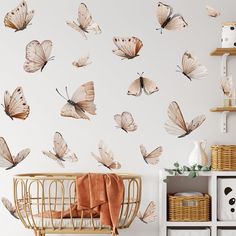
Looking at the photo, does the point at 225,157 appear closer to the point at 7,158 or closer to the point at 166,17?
the point at 166,17

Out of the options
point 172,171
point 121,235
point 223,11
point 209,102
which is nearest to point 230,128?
point 209,102

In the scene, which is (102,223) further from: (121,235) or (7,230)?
(7,230)

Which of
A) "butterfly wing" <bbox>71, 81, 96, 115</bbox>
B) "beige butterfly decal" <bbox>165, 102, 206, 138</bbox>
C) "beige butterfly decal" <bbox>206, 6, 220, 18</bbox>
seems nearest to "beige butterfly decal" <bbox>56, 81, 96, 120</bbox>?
"butterfly wing" <bbox>71, 81, 96, 115</bbox>

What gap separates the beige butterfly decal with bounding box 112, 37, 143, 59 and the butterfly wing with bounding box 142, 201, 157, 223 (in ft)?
3.23

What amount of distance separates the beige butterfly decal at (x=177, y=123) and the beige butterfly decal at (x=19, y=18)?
1.09 metres

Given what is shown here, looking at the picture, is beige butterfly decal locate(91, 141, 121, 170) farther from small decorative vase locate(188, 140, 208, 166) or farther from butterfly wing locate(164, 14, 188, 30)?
butterfly wing locate(164, 14, 188, 30)

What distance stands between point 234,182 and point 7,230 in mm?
1477

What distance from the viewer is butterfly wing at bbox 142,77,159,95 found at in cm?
368

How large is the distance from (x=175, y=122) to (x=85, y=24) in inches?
34.1

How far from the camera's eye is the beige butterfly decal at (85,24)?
12.0 feet

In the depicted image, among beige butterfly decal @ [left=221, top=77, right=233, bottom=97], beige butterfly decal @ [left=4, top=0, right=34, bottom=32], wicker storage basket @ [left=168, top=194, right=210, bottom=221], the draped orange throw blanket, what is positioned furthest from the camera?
beige butterfly decal @ [left=4, top=0, right=34, bottom=32]

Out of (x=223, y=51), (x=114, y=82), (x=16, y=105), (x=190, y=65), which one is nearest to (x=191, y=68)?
(x=190, y=65)

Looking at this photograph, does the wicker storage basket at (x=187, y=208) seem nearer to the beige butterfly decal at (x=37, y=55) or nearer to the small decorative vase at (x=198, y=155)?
→ the small decorative vase at (x=198, y=155)

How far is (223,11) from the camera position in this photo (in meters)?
3.69
